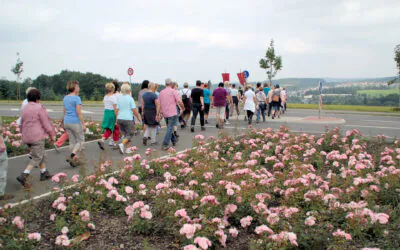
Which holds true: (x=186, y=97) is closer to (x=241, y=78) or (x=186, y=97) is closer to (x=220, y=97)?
(x=220, y=97)

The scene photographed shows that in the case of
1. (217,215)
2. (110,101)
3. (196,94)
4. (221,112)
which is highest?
(196,94)

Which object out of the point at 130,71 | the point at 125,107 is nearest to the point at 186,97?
the point at 125,107

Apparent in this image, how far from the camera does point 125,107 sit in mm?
10234

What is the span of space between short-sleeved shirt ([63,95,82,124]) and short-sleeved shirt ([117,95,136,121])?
5.26 ft

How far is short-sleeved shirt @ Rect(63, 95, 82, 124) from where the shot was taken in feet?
28.2

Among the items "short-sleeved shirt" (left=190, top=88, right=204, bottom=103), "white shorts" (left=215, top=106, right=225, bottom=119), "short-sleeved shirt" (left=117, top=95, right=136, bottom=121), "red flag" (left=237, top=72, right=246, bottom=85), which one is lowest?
"white shorts" (left=215, top=106, right=225, bottom=119)

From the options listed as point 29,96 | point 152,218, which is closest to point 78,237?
point 152,218

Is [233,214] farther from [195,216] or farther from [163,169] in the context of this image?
[163,169]

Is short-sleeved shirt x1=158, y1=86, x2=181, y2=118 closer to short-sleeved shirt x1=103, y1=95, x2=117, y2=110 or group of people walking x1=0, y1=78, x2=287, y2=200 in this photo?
group of people walking x1=0, y1=78, x2=287, y2=200

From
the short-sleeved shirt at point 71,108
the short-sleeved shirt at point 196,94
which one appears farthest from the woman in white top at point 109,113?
the short-sleeved shirt at point 196,94

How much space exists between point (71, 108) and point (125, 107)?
1822 millimetres

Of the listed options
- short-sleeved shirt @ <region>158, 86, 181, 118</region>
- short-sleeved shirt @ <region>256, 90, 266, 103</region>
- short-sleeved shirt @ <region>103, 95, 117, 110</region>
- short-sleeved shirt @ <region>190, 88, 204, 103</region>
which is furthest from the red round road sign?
short-sleeved shirt @ <region>103, 95, 117, 110</region>

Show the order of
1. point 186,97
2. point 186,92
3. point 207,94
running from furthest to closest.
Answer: point 207,94, point 186,97, point 186,92

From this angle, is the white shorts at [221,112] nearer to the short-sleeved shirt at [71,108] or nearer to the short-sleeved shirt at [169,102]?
the short-sleeved shirt at [169,102]
